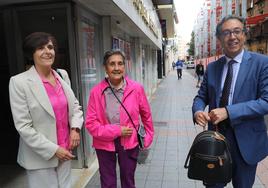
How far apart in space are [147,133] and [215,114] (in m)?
0.97

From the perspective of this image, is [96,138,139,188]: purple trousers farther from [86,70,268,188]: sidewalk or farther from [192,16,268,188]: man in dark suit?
[86,70,268,188]: sidewalk

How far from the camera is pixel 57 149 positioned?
2.53m

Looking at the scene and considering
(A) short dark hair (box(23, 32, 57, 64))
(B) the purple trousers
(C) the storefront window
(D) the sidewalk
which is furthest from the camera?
(C) the storefront window

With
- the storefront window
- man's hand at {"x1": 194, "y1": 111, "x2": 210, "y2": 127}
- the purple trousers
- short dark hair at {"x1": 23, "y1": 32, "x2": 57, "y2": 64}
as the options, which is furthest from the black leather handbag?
the storefront window

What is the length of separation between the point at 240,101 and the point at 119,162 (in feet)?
4.52

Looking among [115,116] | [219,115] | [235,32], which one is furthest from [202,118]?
[115,116]

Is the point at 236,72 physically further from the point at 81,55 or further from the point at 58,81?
the point at 81,55

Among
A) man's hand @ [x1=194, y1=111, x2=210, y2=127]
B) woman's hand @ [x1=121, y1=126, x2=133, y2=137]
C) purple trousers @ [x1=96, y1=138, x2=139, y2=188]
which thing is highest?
man's hand @ [x1=194, y1=111, x2=210, y2=127]

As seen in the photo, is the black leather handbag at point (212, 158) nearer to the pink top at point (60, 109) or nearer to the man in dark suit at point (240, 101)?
the man in dark suit at point (240, 101)

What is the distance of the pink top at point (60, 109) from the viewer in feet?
8.41

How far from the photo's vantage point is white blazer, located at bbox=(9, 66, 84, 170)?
2400 mm

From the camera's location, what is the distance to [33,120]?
2.47 metres

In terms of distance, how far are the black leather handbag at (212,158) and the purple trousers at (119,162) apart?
798mm

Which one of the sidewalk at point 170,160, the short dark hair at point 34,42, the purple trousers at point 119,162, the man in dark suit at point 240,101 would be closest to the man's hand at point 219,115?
the man in dark suit at point 240,101
